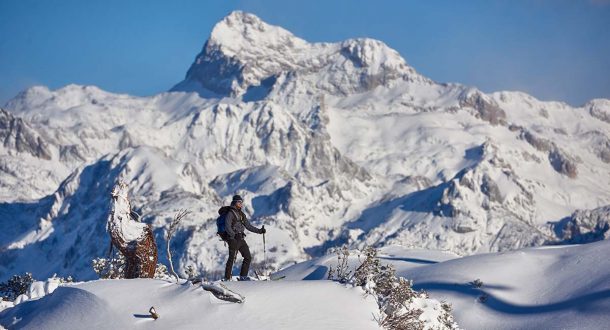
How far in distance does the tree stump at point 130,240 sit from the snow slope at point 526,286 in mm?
17141

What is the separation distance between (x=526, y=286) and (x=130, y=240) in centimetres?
2255

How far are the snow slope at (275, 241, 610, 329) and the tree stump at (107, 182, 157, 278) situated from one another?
17.1m

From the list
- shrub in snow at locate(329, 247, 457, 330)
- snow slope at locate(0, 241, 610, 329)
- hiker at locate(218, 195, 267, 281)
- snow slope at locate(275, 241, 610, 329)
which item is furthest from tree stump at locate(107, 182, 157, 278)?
snow slope at locate(275, 241, 610, 329)

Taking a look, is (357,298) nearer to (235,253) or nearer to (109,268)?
(235,253)

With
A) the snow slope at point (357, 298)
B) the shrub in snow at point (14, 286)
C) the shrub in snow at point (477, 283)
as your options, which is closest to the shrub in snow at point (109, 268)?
the shrub in snow at point (14, 286)

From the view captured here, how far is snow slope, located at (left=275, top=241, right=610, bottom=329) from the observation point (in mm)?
37188

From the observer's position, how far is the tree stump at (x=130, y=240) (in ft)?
89.5

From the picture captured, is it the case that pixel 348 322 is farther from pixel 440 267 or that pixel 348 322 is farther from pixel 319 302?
pixel 440 267

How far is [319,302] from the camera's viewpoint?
75.8 feet

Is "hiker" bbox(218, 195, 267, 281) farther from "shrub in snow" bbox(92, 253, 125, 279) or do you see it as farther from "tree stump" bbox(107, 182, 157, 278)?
"shrub in snow" bbox(92, 253, 125, 279)

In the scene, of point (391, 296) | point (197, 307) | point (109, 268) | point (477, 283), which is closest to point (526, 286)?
point (477, 283)

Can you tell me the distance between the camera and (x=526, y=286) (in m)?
42.7

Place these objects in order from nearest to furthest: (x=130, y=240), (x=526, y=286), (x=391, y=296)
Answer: (x=391, y=296), (x=130, y=240), (x=526, y=286)

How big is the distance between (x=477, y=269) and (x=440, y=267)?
9.27 feet
